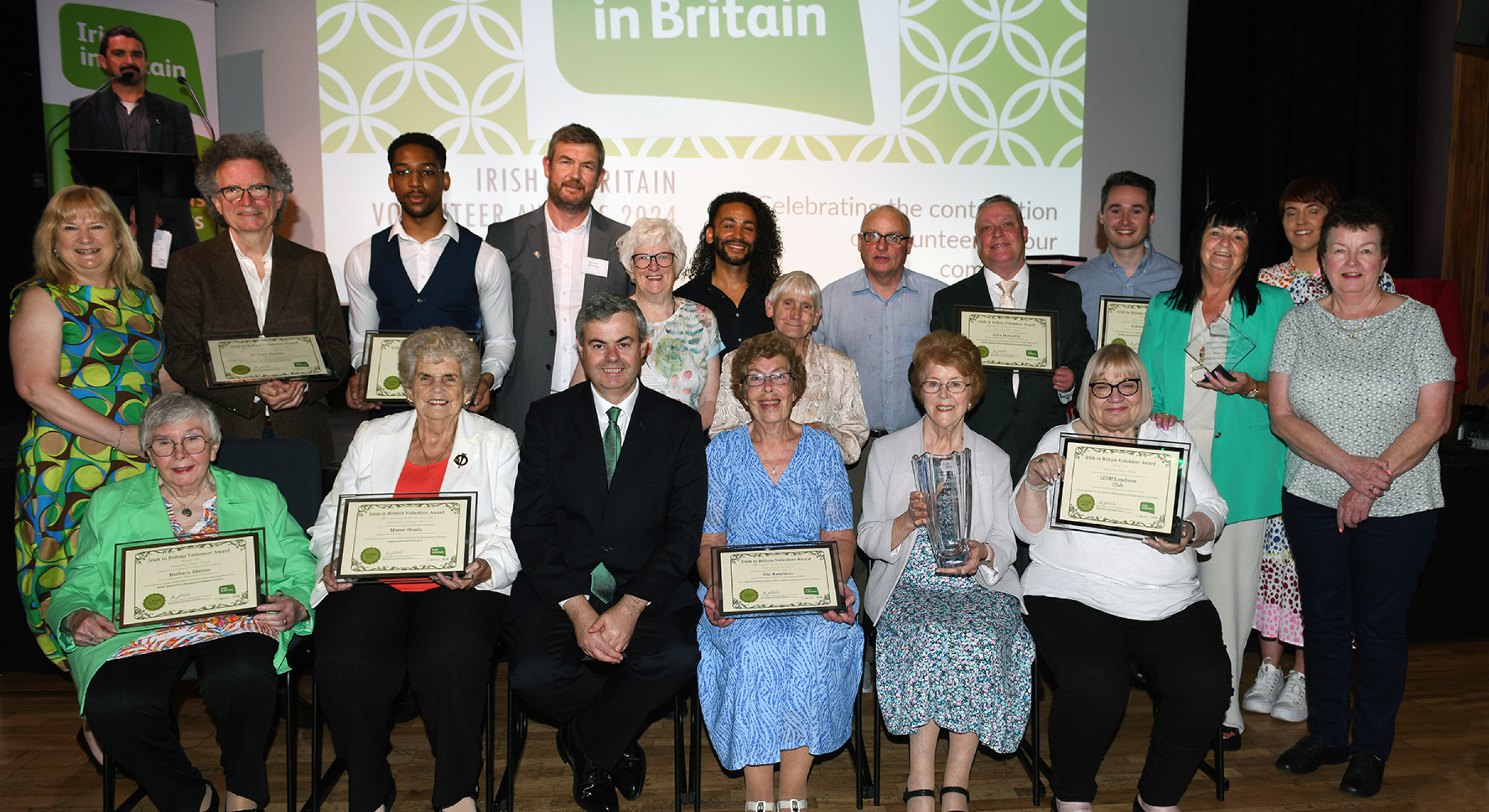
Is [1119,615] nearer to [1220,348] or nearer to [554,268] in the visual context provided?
[1220,348]

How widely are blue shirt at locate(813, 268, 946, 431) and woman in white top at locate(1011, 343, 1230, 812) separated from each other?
98 cm

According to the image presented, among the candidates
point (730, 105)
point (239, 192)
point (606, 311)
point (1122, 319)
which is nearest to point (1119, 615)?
point (1122, 319)

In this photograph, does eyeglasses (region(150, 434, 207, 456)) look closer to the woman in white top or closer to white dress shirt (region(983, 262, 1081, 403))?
the woman in white top

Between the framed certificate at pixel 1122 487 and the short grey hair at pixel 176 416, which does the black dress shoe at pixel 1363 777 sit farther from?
the short grey hair at pixel 176 416

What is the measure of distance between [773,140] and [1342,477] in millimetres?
4060

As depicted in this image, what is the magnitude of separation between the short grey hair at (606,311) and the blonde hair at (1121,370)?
1.48 meters

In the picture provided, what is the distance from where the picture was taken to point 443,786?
8.50ft

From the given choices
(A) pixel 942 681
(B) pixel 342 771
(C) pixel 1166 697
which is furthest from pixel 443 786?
(C) pixel 1166 697

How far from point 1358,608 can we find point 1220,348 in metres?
0.98

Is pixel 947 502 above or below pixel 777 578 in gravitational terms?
above

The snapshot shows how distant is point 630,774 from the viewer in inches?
118

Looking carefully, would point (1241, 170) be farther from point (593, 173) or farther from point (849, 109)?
point (593, 173)

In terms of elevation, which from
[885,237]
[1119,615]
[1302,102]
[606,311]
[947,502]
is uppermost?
[1302,102]

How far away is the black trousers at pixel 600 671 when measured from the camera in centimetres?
273
